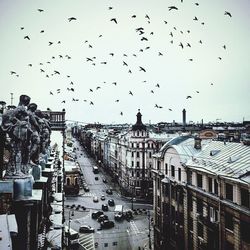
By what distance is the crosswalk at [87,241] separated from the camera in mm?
41447

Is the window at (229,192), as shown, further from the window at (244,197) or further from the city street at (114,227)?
the city street at (114,227)

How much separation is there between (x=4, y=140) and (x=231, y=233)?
20877mm

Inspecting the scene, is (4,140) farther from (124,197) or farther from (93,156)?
(93,156)

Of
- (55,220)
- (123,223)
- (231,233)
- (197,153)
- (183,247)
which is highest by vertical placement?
(197,153)

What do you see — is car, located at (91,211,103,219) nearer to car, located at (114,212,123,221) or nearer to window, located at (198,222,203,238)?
car, located at (114,212,123,221)

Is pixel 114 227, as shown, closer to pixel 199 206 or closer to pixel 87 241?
pixel 87 241

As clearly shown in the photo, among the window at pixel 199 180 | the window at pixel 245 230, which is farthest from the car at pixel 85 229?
the window at pixel 245 230

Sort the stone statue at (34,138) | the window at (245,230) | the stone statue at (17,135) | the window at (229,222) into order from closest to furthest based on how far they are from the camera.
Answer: the stone statue at (17,135)
the stone statue at (34,138)
the window at (245,230)
the window at (229,222)

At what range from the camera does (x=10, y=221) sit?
691 centimetres

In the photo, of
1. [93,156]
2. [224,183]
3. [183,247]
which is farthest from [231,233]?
[93,156]

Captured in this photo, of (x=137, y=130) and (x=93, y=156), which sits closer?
(x=137, y=130)

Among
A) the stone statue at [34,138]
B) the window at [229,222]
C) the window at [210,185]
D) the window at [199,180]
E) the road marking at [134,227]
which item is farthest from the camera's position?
the road marking at [134,227]

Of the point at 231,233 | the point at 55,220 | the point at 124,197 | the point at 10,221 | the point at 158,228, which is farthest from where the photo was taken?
the point at 124,197

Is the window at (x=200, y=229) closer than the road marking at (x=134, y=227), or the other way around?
the window at (x=200, y=229)
